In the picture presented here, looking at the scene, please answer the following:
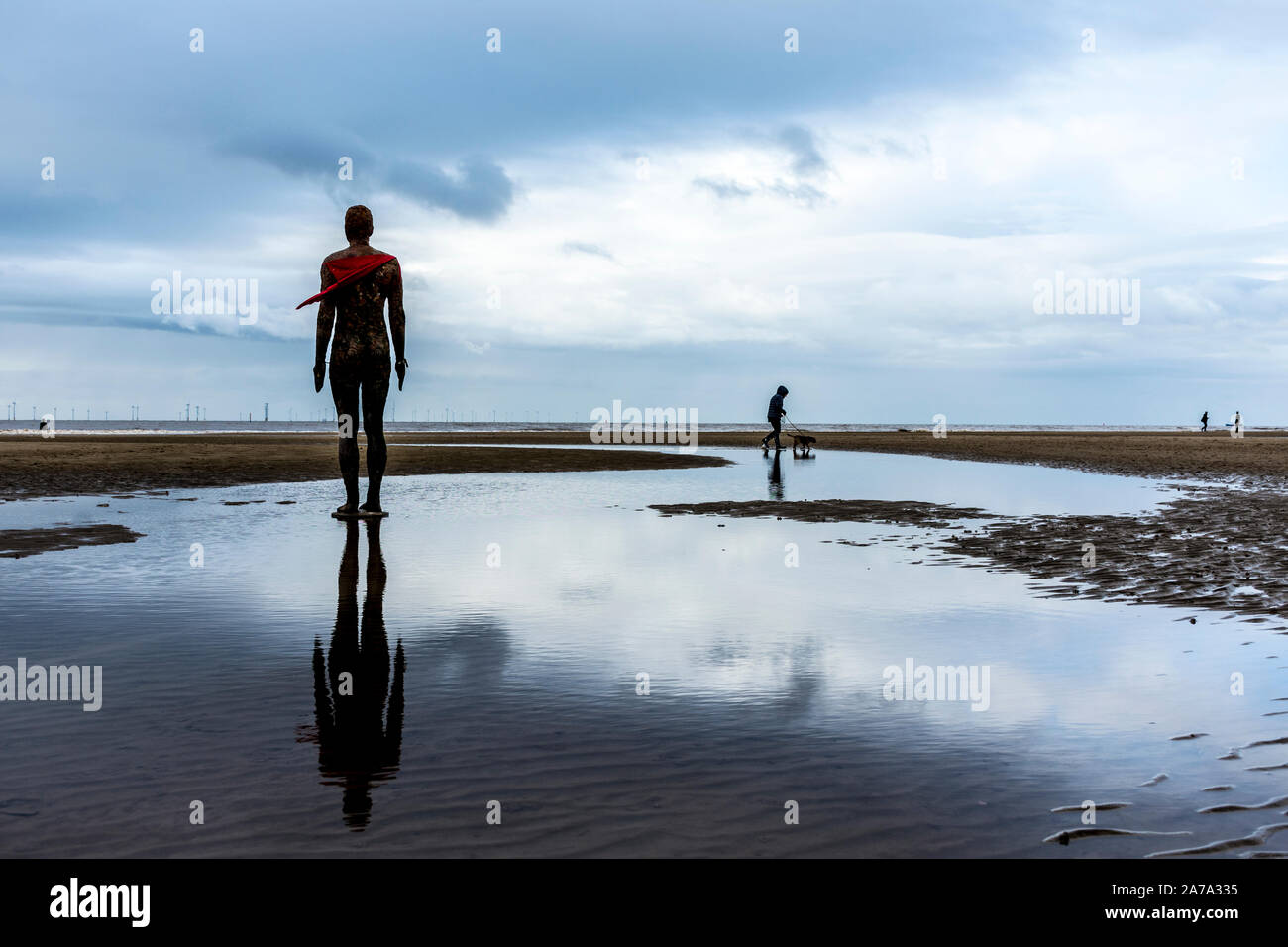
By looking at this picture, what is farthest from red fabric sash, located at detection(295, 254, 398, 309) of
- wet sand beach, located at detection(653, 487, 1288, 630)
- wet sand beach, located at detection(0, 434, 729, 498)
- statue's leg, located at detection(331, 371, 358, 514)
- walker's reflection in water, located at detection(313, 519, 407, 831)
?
wet sand beach, located at detection(0, 434, 729, 498)

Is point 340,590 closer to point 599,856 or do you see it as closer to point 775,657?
point 775,657

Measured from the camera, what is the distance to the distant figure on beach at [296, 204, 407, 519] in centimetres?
1552

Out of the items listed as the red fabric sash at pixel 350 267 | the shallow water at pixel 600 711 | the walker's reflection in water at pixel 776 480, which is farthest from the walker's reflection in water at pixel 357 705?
the walker's reflection in water at pixel 776 480

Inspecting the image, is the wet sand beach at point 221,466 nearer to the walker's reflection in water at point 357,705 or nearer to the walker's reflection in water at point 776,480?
the walker's reflection in water at point 776,480

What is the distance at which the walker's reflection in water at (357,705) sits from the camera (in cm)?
457

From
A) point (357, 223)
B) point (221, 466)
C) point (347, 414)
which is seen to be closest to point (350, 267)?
point (357, 223)

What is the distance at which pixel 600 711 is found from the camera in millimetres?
5758

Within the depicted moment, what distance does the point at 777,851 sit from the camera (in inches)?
151

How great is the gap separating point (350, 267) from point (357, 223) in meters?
0.80

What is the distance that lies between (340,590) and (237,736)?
4.77m

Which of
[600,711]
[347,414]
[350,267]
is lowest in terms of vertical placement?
[600,711]

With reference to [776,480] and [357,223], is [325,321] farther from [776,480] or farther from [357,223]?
[776,480]

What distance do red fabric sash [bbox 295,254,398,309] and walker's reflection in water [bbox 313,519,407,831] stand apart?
750 cm
